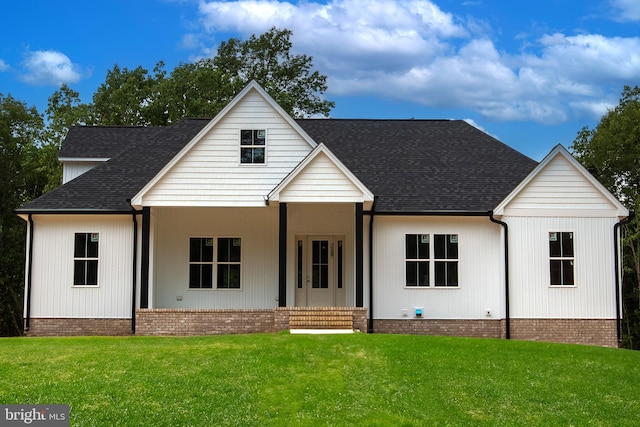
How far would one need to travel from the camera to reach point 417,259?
65.3ft

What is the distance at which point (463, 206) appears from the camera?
19953 mm

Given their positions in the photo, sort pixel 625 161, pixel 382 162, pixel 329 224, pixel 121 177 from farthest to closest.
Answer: pixel 625 161
pixel 382 162
pixel 121 177
pixel 329 224

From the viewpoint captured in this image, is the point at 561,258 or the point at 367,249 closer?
the point at 561,258

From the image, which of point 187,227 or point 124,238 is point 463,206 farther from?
point 124,238

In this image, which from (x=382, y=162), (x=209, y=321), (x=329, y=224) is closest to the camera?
(x=209, y=321)

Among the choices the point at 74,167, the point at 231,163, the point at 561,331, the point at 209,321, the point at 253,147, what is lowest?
the point at 561,331

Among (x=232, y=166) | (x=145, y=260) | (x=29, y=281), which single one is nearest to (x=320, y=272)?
(x=232, y=166)

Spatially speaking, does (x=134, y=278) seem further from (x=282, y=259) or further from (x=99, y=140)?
(x=99, y=140)

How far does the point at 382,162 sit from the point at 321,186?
15.8ft

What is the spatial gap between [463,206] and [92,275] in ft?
35.6

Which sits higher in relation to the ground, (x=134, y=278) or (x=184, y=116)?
(x=184, y=116)

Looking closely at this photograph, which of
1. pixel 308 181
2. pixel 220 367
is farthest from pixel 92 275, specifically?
pixel 220 367

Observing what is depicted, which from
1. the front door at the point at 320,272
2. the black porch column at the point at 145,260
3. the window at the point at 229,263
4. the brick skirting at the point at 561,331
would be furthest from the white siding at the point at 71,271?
the brick skirting at the point at 561,331

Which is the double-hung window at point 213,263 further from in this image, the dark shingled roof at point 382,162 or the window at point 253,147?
the window at point 253,147
